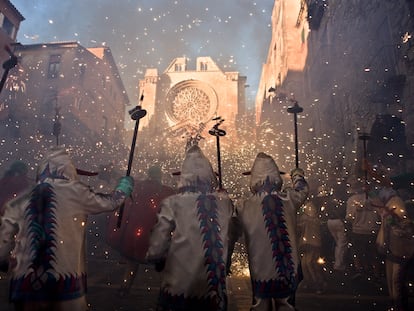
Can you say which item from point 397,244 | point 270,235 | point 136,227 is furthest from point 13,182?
point 397,244

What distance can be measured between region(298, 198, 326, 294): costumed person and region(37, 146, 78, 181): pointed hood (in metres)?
5.02

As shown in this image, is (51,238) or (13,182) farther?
(13,182)

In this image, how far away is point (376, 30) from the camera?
9.61 m

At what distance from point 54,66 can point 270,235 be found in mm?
27541

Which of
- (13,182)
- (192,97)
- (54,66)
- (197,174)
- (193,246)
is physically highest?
(192,97)

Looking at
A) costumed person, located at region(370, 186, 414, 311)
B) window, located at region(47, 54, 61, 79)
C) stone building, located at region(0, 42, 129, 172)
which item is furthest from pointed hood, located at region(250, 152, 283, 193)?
window, located at region(47, 54, 61, 79)

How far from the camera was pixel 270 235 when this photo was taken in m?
3.26

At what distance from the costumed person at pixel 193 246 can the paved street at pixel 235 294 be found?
191 centimetres

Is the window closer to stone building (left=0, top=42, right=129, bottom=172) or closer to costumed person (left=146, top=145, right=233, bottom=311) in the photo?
stone building (left=0, top=42, right=129, bottom=172)

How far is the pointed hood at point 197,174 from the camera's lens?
3277 millimetres

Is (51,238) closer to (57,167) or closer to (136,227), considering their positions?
(57,167)

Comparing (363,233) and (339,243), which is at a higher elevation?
(363,233)

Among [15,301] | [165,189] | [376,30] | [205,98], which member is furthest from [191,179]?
[205,98]

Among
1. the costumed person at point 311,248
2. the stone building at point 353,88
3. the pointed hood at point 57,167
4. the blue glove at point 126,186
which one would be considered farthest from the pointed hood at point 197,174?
the costumed person at point 311,248
